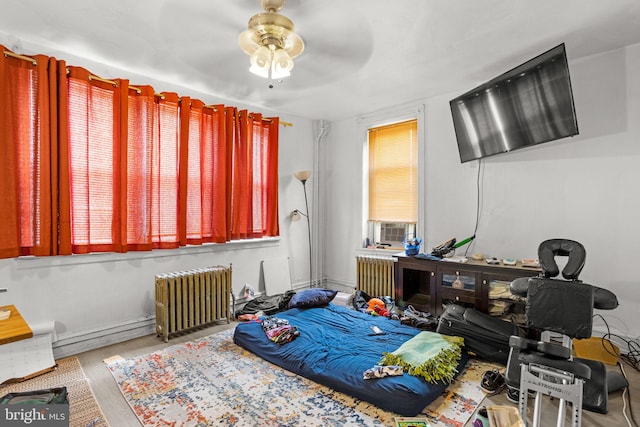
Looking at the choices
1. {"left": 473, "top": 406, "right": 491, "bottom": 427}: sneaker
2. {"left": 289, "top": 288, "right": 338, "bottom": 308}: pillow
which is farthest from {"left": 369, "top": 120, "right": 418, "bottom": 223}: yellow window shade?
{"left": 473, "top": 406, "right": 491, "bottom": 427}: sneaker

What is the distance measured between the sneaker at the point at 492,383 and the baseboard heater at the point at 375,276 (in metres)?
1.71

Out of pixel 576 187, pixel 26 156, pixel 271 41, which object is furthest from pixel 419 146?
pixel 26 156

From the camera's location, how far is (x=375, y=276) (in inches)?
169

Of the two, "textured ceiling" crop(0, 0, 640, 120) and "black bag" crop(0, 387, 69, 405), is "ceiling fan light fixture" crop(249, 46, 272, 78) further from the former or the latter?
"black bag" crop(0, 387, 69, 405)

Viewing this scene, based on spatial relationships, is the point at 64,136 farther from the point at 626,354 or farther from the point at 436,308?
the point at 626,354

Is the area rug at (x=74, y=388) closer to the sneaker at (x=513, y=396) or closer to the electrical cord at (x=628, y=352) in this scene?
the sneaker at (x=513, y=396)

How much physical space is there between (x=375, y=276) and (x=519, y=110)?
248cm

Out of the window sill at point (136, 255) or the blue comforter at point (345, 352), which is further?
the window sill at point (136, 255)

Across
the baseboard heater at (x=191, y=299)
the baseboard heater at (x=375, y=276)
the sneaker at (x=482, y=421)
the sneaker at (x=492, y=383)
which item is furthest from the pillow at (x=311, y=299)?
the sneaker at (x=482, y=421)

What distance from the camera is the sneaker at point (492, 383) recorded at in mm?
2268

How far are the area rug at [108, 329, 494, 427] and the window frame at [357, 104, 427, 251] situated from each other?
6.41ft

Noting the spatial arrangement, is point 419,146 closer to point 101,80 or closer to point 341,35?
point 341,35

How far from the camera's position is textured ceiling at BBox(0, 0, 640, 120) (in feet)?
7.30

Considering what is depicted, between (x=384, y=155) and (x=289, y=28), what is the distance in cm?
268
